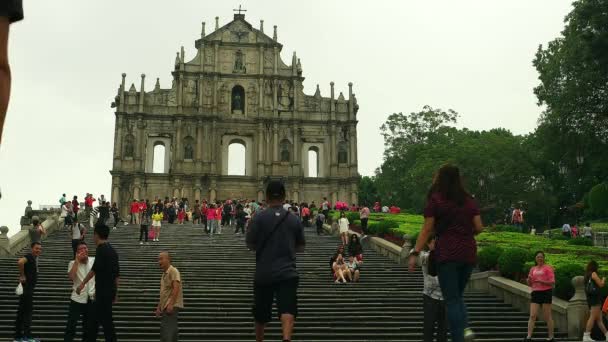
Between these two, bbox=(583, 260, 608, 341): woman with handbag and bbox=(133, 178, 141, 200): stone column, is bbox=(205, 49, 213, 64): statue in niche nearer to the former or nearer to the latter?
bbox=(133, 178, 141, 200): stone column

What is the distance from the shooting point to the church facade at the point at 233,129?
170ft

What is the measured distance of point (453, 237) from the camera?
588cm

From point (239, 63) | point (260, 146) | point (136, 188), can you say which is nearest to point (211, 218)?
point (136, 188)

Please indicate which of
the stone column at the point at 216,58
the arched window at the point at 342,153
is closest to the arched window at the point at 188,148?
the stone column at the point at 216,58

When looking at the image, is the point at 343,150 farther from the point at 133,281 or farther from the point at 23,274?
the point at 23,274

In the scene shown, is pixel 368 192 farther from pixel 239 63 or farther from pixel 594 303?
pixel 594 303

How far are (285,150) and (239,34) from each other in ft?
31.8

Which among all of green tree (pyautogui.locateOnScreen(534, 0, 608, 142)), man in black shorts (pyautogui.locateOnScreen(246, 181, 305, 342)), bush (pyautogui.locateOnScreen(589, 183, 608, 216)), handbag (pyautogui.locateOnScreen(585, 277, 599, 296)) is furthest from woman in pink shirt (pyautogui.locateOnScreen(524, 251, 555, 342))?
green tree (pyautogui.locateOnScreen(534, 0, 608, 142))

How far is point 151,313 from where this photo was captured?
13.6m

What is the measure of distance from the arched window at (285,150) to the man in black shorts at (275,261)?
46.6 m

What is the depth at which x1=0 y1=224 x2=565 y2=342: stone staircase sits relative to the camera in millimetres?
12469

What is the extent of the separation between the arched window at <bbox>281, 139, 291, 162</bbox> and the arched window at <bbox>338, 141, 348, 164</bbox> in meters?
3.70

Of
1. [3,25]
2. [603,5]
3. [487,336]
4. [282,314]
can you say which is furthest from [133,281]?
[603,5]

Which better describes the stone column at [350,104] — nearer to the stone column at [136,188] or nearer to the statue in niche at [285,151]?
the statue in niche at [285,151]
